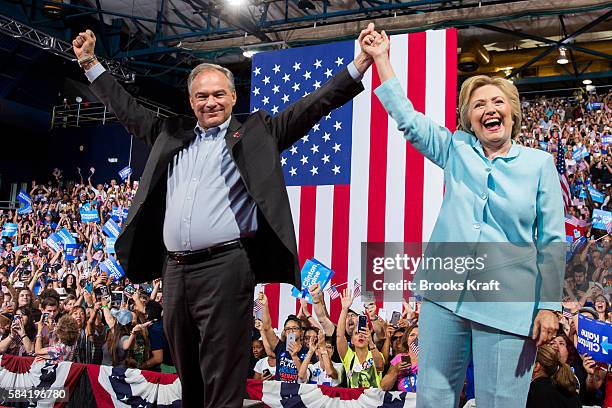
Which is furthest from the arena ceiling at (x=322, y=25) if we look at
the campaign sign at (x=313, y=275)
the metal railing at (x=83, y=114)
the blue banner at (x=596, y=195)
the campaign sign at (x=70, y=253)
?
the campaign sign at (x=313, y=275)

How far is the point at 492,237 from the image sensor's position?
5.32 ft

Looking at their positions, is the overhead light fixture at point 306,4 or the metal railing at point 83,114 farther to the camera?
the metal railing at point 83,114

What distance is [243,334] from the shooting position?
5.77 ft

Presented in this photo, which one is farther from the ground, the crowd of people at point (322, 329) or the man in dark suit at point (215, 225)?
the man in dark suit at point (215, 225)

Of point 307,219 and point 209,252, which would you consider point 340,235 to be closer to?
point 307,219

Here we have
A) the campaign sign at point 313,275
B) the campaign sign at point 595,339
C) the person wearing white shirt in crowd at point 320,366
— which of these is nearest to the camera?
the campaign sign at point 595,339

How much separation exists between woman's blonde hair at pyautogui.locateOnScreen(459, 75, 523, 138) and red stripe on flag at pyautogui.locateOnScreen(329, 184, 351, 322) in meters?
3.04

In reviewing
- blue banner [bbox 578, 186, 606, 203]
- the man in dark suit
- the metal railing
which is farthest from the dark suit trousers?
the metal railing

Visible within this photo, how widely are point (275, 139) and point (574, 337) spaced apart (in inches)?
119

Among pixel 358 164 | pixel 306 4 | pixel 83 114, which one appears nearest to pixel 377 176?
pixel 358 164

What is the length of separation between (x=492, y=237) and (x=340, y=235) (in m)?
3.28

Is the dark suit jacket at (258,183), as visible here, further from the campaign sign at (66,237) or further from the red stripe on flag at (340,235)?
the campaign sign at (66,237)

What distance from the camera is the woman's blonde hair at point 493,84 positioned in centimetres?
172

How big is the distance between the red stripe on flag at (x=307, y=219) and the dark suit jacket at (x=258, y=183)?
118 inches
